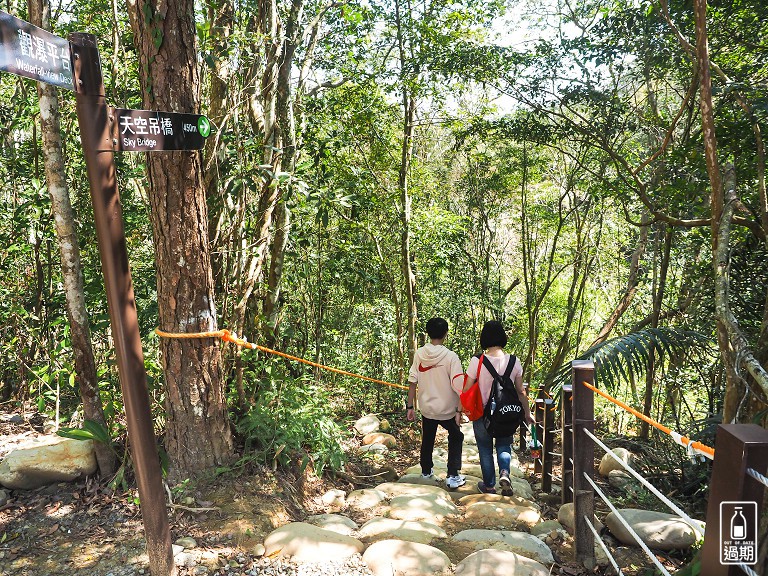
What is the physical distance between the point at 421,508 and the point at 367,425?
3.54m

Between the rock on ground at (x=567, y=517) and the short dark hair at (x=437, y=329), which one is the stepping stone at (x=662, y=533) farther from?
the short dark hair at (x=437, y=329)

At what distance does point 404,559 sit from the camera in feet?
9.70

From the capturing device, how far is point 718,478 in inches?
67.3

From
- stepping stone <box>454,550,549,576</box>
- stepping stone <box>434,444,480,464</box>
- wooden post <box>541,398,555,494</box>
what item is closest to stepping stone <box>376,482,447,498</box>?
wooden post <box>541,398,555,494</box>

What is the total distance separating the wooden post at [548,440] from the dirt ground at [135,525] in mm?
1207

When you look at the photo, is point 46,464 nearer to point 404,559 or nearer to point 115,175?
point 115,175

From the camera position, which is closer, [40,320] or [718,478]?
[718,478]

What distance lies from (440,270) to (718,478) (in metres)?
A: 9.03

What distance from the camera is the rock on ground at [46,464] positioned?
369cm

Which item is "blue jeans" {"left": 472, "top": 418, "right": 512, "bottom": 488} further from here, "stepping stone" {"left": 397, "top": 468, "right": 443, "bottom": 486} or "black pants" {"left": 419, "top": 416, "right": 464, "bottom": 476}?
"stepping stone" {"left": 397, "top": 468, "right": 443, "bottom": 486}

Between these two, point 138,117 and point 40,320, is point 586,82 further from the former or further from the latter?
point 40,320

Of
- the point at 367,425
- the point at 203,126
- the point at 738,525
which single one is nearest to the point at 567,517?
the point at 738,525

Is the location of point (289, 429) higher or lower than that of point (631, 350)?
lower

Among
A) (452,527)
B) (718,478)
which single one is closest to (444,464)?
(452,527)
